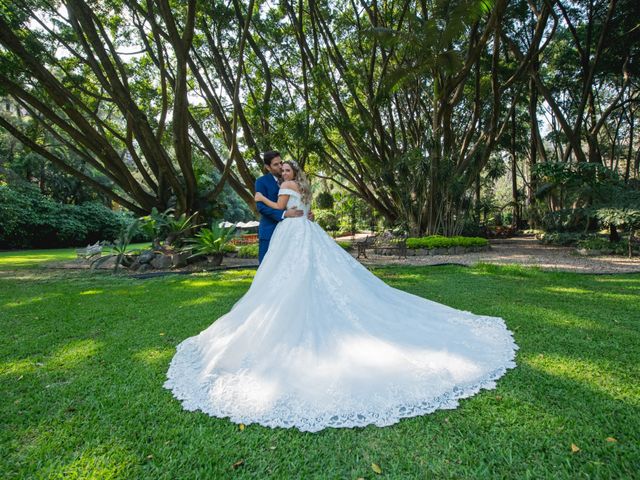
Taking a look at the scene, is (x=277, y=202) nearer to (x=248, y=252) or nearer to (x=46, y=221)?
(x=248, y=252)

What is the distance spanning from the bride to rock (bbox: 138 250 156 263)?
7005 mm

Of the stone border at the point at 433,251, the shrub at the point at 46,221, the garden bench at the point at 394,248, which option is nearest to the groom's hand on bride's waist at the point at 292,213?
the garden bench at the point at 394,248

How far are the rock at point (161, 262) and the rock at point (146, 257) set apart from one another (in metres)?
0.10

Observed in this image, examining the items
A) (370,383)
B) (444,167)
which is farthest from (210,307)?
(444,167)

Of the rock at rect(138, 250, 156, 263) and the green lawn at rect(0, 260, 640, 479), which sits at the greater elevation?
the rock at rect(138, 250, 156, 263)

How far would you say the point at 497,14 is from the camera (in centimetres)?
735

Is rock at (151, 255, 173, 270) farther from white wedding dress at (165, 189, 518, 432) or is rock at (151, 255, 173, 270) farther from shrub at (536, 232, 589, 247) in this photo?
shrub at (536, 232, 589, 247)

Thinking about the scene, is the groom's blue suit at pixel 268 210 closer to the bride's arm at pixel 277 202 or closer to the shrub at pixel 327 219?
the bride's arm at pixel 277 202

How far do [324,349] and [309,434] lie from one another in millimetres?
711

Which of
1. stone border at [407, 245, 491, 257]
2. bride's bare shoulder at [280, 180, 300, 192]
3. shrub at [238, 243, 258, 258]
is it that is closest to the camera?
bride's bare shoulder at [280, 180, 300, 192]

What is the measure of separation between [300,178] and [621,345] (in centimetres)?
327

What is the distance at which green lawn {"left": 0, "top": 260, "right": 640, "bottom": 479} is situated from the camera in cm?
166

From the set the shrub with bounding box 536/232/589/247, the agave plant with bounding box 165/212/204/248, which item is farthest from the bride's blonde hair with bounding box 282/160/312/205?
the shrub with bounding box 536/232/589/247

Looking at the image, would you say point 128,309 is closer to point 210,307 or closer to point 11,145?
point 210,307
